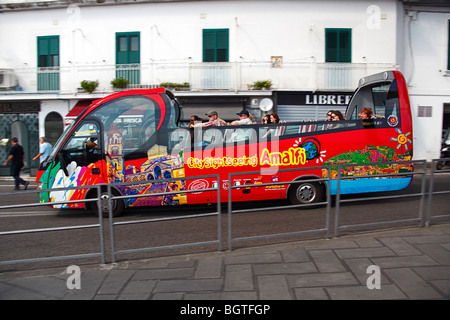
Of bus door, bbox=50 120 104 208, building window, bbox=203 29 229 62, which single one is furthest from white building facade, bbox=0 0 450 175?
bus door, bbox=50 120 104 208

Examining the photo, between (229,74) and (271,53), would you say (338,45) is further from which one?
(229,74)

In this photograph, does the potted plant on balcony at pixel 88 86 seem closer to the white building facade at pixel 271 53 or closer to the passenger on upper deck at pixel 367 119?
the white building facade at pixel 271 53

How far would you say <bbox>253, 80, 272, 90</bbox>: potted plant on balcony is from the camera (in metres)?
17.6

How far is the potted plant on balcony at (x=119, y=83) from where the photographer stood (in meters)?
17.9

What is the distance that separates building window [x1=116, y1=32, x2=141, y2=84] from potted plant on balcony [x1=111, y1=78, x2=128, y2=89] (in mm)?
317

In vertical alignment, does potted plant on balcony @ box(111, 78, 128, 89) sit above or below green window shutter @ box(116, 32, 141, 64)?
below

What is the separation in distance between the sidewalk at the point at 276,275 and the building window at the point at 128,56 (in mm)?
14506

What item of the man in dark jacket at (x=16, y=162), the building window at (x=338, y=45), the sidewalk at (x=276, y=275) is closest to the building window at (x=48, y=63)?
the man in dark jacket at (x=16, y=162)

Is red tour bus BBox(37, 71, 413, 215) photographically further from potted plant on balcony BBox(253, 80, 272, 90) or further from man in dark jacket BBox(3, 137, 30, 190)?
potted plant on balcony BBox(253, 80, 272, 90)

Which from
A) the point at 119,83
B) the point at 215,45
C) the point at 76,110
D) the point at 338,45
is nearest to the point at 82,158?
the point at 119,83

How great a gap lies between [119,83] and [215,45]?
196 inches

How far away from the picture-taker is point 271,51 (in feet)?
58.3
